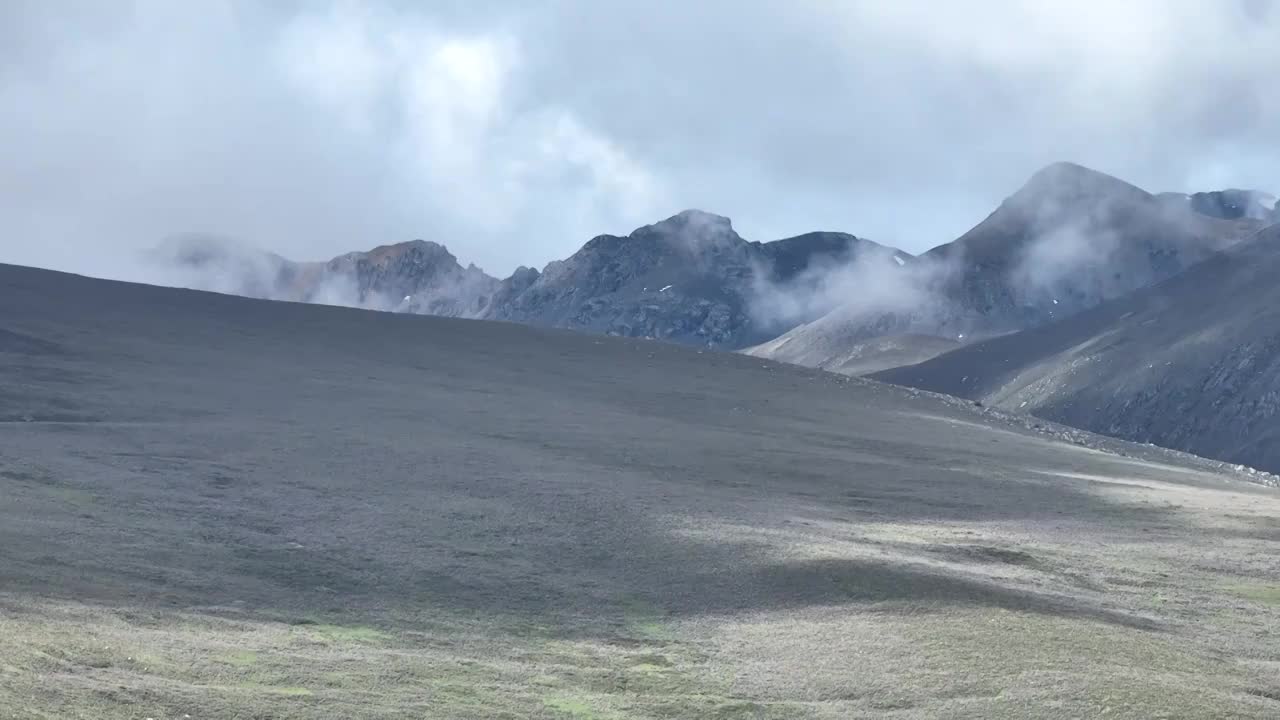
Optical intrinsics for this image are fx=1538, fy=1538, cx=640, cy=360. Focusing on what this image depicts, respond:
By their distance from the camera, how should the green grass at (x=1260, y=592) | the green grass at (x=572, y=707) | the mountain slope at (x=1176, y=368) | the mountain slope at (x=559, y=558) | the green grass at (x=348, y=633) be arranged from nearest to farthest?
the green grass at (x=572, y=707)
the mountain slope at (x=559, y=558)
the green grass at (x=348, y=633)
the green grass at (x=1260, y=592)
the mountain slope at (x=1176, y=368)

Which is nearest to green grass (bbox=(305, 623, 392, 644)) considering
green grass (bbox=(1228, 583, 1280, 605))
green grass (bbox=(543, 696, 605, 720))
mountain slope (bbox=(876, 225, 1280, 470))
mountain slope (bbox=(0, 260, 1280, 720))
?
mountain slope (bbox=(0, 260, 1280, 720))

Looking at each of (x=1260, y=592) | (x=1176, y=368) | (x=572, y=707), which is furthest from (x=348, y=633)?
(x=1176, y=368)

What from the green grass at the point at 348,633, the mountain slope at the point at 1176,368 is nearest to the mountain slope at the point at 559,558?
the green grass at the point at 348,633

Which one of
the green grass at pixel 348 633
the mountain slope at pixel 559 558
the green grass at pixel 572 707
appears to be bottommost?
the green grass at pixel 572 707

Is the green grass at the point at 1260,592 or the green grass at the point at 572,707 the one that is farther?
the green grass at the point at 1260,592

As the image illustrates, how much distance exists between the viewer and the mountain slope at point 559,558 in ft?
68.6

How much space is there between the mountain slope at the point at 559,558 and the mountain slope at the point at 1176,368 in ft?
310

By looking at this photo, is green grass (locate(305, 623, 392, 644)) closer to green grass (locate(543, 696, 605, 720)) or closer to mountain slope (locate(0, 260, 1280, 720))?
mountain slope (locate(0, 260, 1280, 720))

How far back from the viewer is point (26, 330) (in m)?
60.9

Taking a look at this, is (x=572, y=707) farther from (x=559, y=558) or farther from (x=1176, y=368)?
(x=1176, y=368)

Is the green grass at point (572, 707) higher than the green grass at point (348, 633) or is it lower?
lower

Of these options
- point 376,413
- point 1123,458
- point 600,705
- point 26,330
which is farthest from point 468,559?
point 1123,458

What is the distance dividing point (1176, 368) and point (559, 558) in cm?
14316

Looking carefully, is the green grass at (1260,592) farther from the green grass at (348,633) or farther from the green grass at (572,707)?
the green grass at (348,633)
